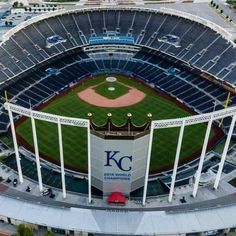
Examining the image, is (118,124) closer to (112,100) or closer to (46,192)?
(112,100)

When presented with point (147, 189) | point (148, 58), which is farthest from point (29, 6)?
point (147, 189)

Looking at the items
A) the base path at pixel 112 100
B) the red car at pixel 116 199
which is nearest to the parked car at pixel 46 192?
the red car at pixel 116 199

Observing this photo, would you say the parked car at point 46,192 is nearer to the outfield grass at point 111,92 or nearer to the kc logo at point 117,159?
the kc logo at point 117,159

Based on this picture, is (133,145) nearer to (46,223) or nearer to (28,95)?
(46,223)

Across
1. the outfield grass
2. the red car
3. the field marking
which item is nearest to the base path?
the field marking

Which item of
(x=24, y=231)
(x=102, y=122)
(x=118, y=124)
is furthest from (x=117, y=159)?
(x=102, y=122)
